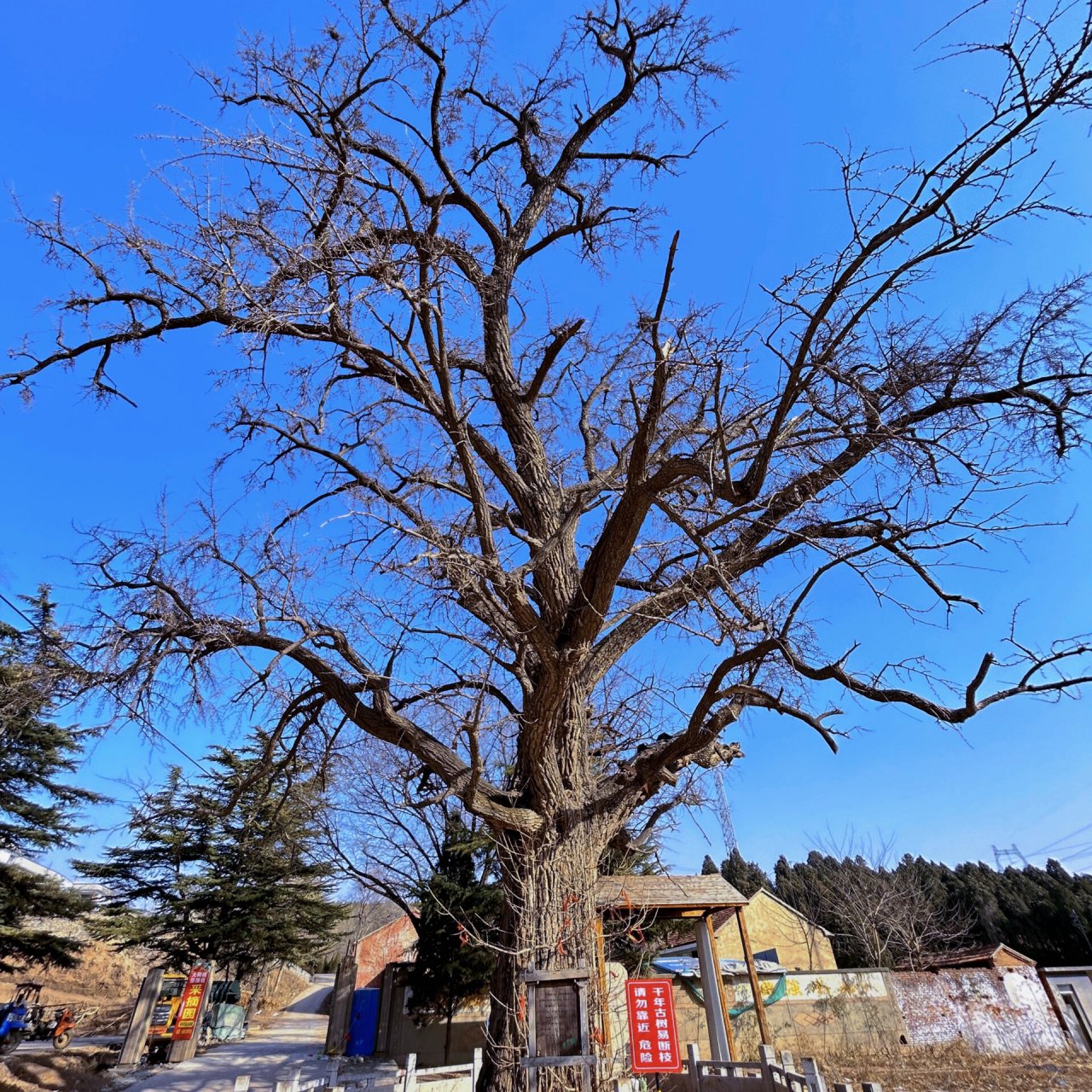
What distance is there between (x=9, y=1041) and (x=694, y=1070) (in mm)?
13031

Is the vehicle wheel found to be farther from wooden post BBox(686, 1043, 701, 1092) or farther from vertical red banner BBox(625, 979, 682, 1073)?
vertical red banner BBox(625, 979, 682, 1073)

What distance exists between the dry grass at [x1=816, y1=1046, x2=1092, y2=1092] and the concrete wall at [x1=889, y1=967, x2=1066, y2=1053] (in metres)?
0.30

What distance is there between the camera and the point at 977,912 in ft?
115

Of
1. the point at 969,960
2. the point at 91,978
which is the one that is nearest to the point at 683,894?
the point at 969,960

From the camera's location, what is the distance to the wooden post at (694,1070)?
824cm

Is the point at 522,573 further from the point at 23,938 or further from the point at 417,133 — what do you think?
the point at 23,938

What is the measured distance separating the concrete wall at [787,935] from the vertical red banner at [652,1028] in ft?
67.1

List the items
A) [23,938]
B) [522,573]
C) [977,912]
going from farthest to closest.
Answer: [977,912]
[23,938]
[522,573]

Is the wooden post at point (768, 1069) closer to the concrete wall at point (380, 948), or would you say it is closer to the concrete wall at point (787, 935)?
the concrete wall at point (787, 935)

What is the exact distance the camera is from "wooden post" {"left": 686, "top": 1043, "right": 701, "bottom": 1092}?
824 cm

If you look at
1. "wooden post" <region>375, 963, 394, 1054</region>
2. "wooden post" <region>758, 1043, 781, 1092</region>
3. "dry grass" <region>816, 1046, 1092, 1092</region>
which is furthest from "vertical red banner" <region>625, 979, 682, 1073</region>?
"wooden post" <region>375, 963, 394, 1054</region>

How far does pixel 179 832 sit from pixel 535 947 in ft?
64.2

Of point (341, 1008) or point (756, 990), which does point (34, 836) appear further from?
point (756, 990)

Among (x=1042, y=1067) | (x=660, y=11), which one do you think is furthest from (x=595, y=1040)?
(x=1042, y=1067)
